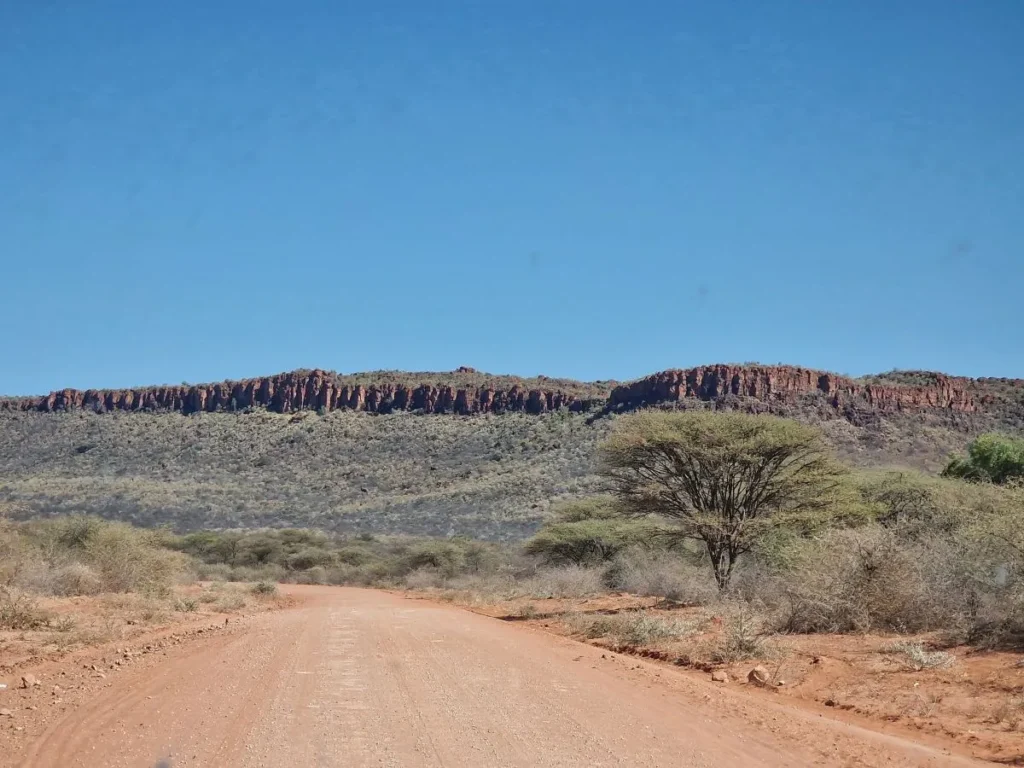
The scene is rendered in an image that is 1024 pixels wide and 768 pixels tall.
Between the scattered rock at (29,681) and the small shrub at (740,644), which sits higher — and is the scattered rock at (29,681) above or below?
below

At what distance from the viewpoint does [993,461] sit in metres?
34.5

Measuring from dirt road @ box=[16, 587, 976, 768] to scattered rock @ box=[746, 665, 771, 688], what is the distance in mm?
697

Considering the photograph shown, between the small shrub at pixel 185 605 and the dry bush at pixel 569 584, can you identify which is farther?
the dry bush at pixel 569 584

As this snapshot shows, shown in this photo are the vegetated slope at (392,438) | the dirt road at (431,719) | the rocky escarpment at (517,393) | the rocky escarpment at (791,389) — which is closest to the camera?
the dirt road at (431,719)

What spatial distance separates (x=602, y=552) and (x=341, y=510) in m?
33.4

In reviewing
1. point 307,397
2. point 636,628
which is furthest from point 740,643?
point 307,397

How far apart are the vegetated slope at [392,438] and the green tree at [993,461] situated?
14.6 m

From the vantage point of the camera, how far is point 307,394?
294 feet

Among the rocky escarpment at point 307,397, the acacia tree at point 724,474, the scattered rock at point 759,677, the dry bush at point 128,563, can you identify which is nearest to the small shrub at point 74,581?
the dry bush at point 128,563

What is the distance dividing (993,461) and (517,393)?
54.8 m

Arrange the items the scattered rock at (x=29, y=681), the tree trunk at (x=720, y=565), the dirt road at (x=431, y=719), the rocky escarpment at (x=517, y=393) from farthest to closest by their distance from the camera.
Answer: the rocky escarpment at (x=517, y=393) < the tree trunk at (x=720, y=565) < the scattered rock at (x=29, y=681) < the dirt road at (x=431, y=719)

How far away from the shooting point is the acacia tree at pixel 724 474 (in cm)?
2105

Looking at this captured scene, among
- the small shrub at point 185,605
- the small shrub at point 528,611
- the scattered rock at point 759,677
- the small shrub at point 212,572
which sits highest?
the scattered rock at point 759,677

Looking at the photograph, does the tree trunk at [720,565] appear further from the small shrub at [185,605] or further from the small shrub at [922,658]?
the small shrub at [185,605]
